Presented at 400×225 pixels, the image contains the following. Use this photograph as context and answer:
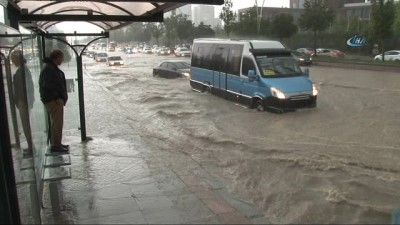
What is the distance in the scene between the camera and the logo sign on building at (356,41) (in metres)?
46.7

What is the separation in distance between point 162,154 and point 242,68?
24.1ft

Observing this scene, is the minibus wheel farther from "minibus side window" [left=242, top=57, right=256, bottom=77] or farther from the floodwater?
"minibus side window" [left=242, top=57, right=256, bottom=77]

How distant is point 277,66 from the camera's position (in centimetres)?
1415

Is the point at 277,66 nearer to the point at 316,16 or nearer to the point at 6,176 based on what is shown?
the point at 6,176

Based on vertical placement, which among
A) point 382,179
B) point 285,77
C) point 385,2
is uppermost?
point 385,2

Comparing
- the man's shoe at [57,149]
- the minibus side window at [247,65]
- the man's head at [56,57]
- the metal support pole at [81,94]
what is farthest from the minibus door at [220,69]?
the man's shoe at [57,149]

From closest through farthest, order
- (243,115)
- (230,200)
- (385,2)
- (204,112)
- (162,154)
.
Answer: (230,200) → (162,154) → (243,115) → (204,112) → (385,2)

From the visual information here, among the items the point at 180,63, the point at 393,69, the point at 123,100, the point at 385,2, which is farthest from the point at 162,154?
the point at 385,2

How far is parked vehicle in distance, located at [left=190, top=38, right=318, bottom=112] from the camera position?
521 inches

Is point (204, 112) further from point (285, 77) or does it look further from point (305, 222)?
point (305, 222)

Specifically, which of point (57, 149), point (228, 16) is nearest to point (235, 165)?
point (57, 149)

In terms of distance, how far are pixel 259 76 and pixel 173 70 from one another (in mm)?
12777

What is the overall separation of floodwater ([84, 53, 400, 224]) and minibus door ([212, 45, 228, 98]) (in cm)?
51

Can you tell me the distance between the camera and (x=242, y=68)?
14844 mm
